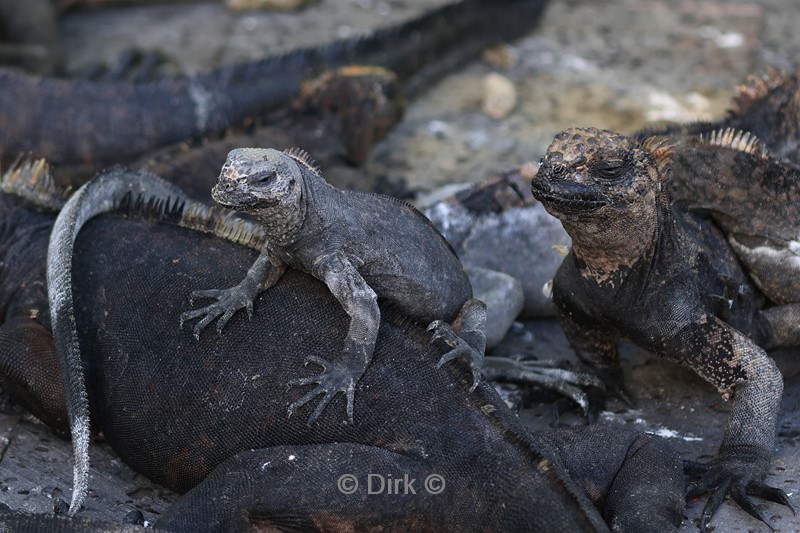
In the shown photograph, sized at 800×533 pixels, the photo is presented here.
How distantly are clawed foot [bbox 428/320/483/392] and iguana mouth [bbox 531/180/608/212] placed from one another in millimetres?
451

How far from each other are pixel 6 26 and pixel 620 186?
5.53 metres

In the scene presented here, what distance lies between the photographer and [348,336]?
9.52ft

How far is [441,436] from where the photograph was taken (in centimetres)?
273

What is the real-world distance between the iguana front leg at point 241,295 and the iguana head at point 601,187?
0.81 meters

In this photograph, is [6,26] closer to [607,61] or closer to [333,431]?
[607,61]

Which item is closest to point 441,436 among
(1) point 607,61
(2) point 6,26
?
(1) point 607,61

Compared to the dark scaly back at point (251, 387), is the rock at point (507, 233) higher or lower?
lower

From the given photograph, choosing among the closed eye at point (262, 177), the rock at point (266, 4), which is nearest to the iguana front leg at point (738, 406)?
the closed eye at point (262, 177)

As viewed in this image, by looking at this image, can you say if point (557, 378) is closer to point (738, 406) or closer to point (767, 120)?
point (738, 406)

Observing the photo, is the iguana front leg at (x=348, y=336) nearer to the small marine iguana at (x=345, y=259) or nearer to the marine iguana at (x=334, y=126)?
the small marine iguana at (x=345, y=259)

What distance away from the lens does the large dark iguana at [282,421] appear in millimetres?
2641

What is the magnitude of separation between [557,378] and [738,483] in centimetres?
81

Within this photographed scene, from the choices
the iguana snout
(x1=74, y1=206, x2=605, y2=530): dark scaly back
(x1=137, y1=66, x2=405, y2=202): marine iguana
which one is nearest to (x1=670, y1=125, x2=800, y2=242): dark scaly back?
the iguana snout

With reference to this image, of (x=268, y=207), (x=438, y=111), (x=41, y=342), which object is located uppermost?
(x=268, y=207)
